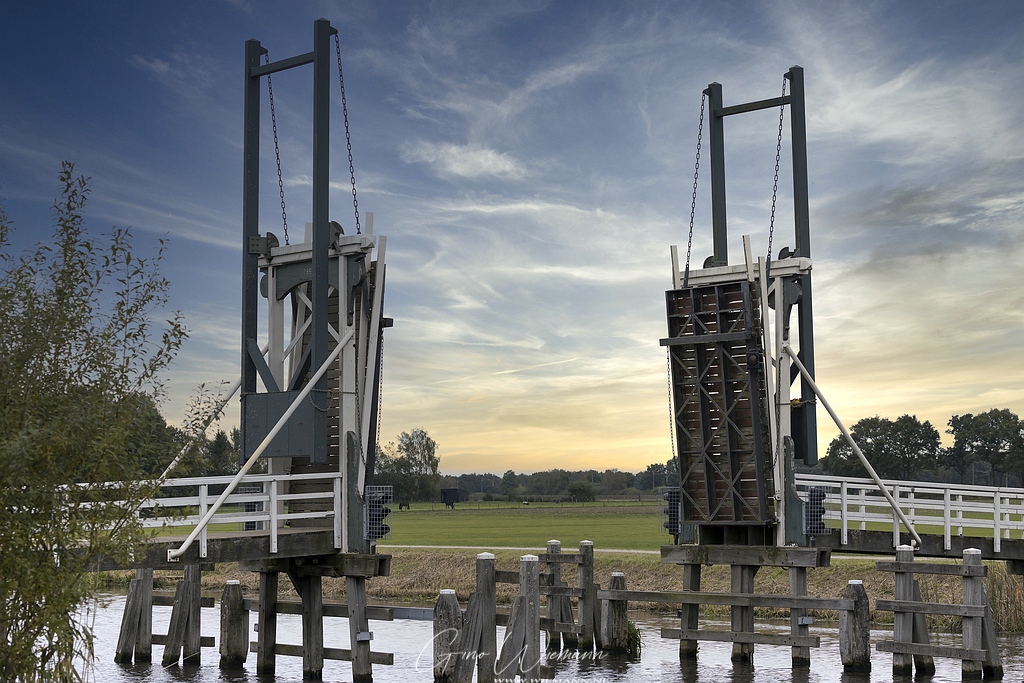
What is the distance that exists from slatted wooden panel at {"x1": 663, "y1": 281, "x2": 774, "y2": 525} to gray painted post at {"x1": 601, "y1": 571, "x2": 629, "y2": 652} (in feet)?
8.47

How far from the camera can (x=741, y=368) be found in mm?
23078

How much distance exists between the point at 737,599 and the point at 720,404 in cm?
394

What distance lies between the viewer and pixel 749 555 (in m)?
23.5

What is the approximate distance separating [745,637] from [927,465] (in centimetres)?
10644

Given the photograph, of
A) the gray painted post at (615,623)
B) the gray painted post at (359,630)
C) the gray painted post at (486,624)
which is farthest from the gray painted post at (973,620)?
the gray painted post at (359,630)

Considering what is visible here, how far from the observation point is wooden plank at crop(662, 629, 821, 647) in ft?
75.1

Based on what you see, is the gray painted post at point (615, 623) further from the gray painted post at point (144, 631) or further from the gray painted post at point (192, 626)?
the gray painted post at point (144, 631)

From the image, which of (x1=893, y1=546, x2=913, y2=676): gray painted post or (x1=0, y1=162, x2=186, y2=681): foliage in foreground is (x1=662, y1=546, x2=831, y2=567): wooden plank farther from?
(x1=0, y1=162, x2=186, y2=681): foliage in foreground

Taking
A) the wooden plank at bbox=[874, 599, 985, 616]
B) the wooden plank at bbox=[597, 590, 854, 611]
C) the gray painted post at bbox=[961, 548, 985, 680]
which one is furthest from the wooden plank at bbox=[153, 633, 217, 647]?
the gray painted post at bbox=[961, 548, 985, 680]

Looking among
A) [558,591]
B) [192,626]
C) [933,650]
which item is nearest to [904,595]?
[933,650]

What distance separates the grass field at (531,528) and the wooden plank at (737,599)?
740 inches

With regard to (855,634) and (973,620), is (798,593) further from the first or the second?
(973,620)

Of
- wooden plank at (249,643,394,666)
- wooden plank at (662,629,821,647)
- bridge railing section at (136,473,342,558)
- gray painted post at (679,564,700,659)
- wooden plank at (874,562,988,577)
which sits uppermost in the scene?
bridge railing section at (136,473,342,558)

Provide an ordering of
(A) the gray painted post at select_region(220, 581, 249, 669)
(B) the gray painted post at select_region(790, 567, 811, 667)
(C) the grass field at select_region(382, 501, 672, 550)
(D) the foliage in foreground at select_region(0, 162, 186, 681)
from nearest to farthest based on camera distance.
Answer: (D) the foliage in foreground at select_region(0, 162, 186, 681) → (B) the gray painted post at select_region(790, 567, 811, 667) → (A) the gray painted post at select_region(220, 581, 249, 669) → (C) the grass field at select_region(382, 501, 672, 550)
